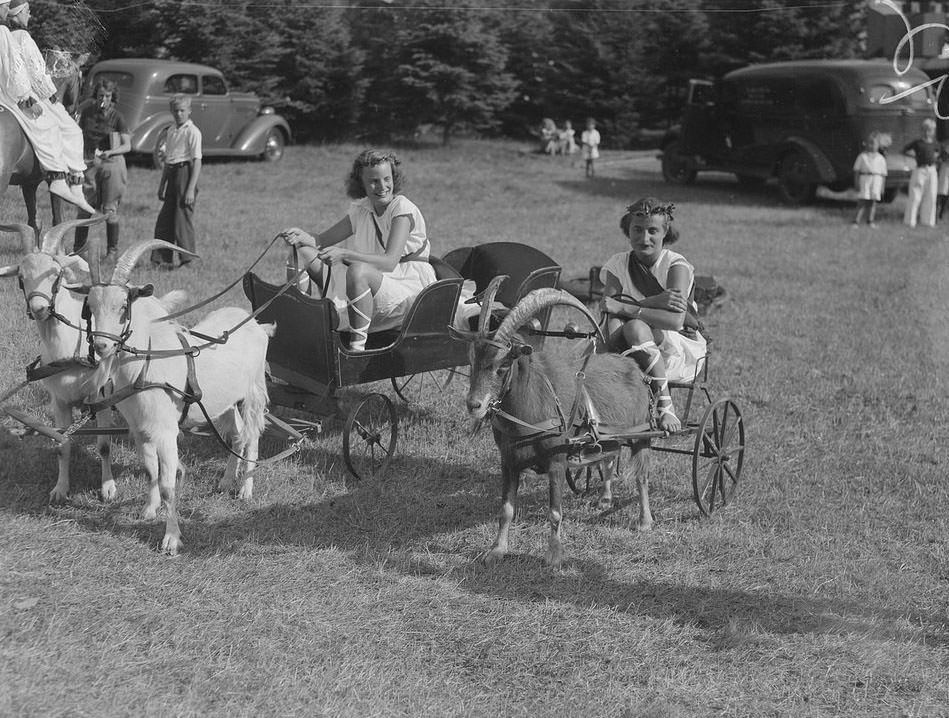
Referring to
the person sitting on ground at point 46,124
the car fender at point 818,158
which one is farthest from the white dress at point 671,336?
the car fender at point 818,158

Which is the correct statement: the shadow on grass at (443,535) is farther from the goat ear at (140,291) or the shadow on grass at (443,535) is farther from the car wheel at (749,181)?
the car wheel at (749,181)

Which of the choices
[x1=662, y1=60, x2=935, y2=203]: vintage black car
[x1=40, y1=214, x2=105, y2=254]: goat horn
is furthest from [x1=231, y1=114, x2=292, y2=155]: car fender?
[x1=40, y1=214, x2=105, y2=254]: goat horn

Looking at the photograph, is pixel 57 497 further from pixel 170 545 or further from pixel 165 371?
pixel 165 371

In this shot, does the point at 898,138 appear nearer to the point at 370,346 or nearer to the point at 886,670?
the point at 370,346

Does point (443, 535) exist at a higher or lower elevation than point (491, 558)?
lower

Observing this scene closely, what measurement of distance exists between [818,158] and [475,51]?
12724 millimetres

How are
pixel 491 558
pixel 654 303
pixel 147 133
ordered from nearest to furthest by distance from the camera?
pixel 491 558 → pixel 654 303 → pixel 147 133

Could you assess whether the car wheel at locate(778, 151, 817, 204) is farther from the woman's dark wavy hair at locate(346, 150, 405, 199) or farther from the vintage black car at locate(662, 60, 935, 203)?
the woman's dark wavy hair at locate(346, 150, 405, 199)

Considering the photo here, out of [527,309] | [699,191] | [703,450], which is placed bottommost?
[699,191]

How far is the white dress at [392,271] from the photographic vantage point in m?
7.46

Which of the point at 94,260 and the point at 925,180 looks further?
the point at 925,180

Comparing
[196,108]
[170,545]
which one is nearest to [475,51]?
[196,108]

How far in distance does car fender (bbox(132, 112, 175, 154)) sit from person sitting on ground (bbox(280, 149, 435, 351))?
49.8ft

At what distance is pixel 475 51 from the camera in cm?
3175
